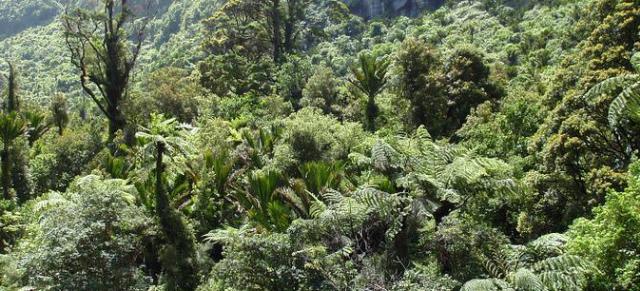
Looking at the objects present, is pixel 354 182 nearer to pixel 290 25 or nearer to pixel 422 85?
pixel 422 85

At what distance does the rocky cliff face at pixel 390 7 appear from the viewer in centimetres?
6353

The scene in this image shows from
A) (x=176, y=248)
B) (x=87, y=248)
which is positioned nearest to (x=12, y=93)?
(x=176, y=248)

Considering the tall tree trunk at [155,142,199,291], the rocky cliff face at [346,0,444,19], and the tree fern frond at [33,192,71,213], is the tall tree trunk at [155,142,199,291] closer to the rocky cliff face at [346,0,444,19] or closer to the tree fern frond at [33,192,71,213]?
the tree fern frond at [33,192,71,213]

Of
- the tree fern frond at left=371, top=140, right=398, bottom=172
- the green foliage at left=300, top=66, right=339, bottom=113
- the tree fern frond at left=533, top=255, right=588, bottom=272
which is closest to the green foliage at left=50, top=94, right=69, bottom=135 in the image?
the green foliage at left=300, top=66, right=339, bottom=113

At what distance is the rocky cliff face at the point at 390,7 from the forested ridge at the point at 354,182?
38.6 m

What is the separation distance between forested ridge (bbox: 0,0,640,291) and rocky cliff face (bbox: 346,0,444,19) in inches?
1519

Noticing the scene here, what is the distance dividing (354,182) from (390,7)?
57274 millimetres

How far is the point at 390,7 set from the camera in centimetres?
6750

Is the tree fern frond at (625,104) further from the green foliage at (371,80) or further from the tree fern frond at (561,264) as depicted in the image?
the green foliage at (371,80)

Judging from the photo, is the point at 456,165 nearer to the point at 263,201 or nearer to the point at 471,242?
the point at 471,242

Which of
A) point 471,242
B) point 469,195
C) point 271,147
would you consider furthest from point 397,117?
point 471,242

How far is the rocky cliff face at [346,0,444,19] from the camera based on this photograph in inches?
2501

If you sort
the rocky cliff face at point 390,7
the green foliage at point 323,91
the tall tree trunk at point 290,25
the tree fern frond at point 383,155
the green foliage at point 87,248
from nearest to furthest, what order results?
the green foliage at point 87,248, the tree fern frond at point 383,155, the green foliage at point 323,91, the tall tree trunk at point 290,25, the rocky cliff face at point 390,7

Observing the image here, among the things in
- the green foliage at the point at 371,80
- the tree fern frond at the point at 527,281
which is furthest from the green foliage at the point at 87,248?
the green foliage at the point at 371,80
